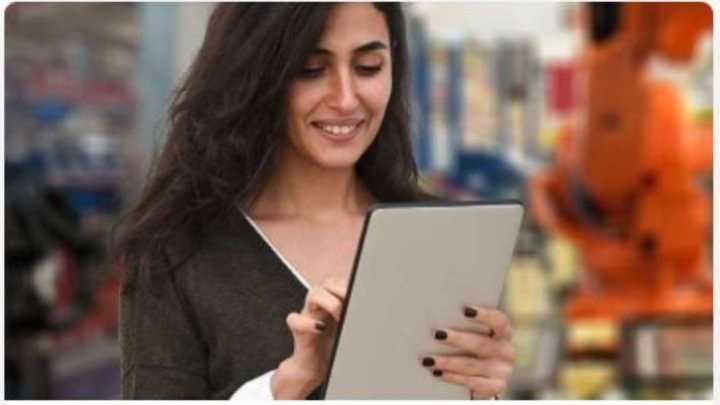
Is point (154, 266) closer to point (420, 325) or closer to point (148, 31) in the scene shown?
point (420, 325)

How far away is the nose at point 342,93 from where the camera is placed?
104 cm

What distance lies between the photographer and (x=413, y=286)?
1.02m

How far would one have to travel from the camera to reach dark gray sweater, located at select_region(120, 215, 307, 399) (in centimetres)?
104

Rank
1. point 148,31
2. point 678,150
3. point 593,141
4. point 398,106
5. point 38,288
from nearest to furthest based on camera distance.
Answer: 1. point 398,106
2. point 148,31
3. point 38,288
4. point 593,141
5. point 678,150

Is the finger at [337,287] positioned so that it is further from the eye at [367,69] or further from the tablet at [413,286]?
the eye at [367,69]

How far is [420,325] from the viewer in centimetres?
104

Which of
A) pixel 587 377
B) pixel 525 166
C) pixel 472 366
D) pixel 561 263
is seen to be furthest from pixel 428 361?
pixel 561 263

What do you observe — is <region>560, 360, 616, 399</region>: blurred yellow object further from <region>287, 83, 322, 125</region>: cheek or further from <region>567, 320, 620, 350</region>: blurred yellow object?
<region>287, 83, 322, 125</region>: cheek

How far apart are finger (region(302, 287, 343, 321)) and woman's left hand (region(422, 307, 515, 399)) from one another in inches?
3.6

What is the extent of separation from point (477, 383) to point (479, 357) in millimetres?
19

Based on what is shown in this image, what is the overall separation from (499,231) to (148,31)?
2525mm

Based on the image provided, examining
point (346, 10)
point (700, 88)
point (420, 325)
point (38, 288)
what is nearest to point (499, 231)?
point (420, 325)

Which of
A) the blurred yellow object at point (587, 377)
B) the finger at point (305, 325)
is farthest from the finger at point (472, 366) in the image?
the blurred yellow object at point (587, 377)

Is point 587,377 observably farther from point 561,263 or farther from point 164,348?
point 164,348
